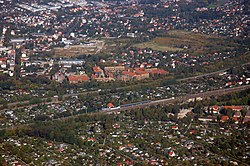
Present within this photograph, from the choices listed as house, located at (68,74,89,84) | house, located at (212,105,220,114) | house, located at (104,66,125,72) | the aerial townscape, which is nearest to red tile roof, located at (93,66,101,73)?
the aerial townscape

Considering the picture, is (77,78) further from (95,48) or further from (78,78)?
(95,48)

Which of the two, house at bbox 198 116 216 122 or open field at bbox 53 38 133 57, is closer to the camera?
house at bbox 198 116 216 122

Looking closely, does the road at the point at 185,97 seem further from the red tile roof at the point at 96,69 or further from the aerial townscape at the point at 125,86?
the red tile roof at the point at 96,69

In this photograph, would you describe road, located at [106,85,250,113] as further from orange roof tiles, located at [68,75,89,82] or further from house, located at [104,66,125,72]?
house, located at [104,66,125,72]

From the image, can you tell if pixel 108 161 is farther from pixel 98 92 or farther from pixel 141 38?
pixel 141 38

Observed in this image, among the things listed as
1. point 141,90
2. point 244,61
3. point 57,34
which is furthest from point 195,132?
point 57,34

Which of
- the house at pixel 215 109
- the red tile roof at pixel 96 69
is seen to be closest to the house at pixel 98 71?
the red tile roof at pixel 96 69

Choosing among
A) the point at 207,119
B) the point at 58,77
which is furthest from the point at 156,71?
the point at 207,119
